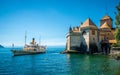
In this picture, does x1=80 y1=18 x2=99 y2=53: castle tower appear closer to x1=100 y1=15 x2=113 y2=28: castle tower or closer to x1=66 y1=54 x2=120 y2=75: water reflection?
x1=100 y1=15 x2=113 y2=28: castle tower

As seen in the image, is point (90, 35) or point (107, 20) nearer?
point (90, 35)

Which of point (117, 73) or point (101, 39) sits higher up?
point (101, 39)

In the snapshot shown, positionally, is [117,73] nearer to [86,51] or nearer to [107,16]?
[86,51]

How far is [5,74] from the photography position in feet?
111

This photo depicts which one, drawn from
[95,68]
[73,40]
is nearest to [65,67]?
[95,68]

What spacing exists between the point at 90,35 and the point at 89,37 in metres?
0.93

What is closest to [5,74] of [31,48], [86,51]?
[86,51]

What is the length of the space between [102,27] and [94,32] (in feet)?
26.5

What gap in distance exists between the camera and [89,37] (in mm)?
83688

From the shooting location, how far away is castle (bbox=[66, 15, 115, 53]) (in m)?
83.8

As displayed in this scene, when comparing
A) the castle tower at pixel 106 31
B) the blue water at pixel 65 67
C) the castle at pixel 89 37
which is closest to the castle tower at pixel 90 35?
the castle at pixel 89 37

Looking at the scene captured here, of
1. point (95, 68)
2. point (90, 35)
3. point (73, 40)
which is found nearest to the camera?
point (95, 68)

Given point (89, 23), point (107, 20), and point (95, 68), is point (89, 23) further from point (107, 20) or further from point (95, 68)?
point (95, 68)

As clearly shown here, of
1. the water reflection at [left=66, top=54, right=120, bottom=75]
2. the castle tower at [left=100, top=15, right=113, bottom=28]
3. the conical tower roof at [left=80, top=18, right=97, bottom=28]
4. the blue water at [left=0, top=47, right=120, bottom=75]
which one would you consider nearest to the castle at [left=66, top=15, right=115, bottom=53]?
the conical tower roof at [left=80, top=18, right=97, bottom=28]
